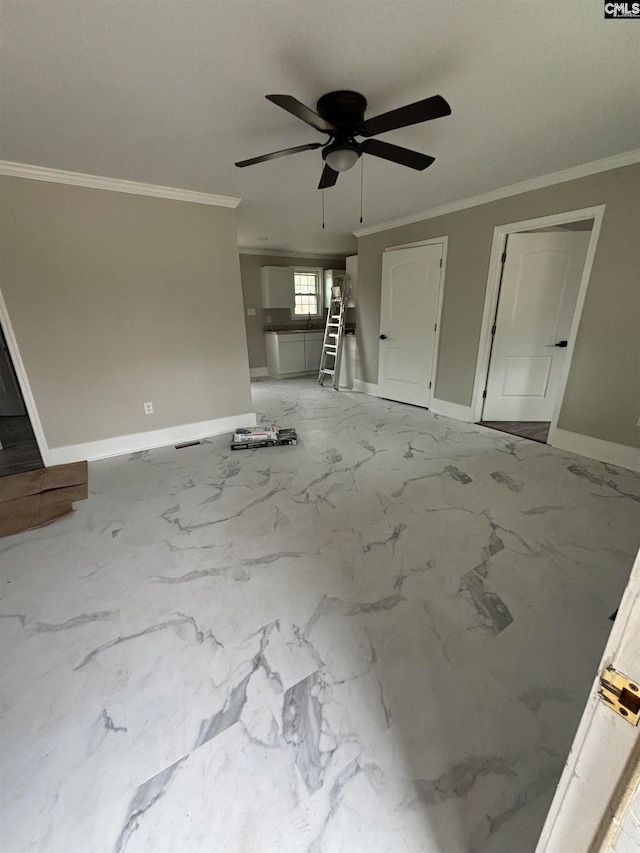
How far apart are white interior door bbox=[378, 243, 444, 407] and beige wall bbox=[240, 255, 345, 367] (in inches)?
107

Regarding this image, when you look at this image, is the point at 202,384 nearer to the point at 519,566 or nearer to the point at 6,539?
the point at 6,539

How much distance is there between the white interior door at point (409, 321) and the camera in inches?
163

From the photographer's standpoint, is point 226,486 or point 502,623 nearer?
point 502,623

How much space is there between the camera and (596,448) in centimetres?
298

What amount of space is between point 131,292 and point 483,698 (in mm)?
3640

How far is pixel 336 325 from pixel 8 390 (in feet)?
15.4

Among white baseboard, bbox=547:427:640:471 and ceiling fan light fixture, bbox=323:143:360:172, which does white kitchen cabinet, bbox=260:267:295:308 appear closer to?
ceiling fan light fixture, bbox=323:143:360:172

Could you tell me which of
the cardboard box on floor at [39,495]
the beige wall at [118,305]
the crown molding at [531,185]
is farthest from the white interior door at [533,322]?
the cardboard box on floor at [39,495]

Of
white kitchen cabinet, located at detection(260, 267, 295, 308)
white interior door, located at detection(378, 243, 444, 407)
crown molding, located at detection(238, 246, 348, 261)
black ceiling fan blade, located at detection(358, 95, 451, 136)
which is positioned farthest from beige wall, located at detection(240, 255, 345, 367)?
black ceiling fan blade, located at detection(358, 95, 451, 136)

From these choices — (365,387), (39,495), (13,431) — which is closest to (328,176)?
(39,495)

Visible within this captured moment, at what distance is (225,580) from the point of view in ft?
5.63

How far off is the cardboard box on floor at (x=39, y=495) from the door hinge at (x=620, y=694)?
2.78 m

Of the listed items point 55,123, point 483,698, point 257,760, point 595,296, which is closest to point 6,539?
point 257,760

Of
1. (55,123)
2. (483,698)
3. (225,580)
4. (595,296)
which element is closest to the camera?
(483,698)
